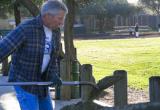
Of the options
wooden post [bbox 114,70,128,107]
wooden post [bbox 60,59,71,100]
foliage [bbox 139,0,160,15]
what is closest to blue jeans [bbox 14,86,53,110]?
wooden post [bbox 114,70,128,107]

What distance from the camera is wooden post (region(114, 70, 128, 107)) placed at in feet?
21.7

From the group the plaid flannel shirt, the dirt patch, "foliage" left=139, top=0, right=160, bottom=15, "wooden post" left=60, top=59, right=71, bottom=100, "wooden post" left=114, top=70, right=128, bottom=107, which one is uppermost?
the plaid flannel shirt

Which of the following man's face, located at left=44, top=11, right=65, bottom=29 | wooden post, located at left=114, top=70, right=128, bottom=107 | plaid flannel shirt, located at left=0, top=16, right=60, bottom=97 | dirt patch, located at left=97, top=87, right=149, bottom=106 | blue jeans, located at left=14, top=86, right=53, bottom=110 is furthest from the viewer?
dirt patch, located at left=97, top=87, right=149, bottom=106

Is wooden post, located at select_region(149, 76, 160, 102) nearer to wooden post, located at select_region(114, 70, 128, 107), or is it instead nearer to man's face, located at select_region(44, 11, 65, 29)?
Result: wooden post, located at select_region(114, 70, 128, 107)

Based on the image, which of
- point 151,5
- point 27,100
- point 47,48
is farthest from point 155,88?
point 151,5

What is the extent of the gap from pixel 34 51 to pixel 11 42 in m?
0.25

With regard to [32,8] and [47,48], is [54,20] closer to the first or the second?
[47,48]

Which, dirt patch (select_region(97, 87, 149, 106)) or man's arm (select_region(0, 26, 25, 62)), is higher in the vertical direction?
man's arm (select_region(0, 26, 25, 62))

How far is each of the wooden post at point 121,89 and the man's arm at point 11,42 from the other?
172cm

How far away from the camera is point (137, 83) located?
14.1 metres

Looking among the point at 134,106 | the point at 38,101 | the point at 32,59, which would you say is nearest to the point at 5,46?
the point at 32,59

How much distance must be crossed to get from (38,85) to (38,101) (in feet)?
0.91

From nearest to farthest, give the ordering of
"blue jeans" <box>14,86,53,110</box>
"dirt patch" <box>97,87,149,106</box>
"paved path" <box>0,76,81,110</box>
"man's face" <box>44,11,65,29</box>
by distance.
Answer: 1. "man's face" <box>44,11,65,29</box>
2. "blue jeans" <box>14,86,53,110</box>
3. "paved path" <box>0,76,81,110</box>
4. "dirt patch" <box>97,87,149,106</box>

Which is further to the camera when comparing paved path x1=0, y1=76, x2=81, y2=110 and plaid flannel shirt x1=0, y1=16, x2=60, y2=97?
paved path x1=0, y1=76, x2=81, y2=110
